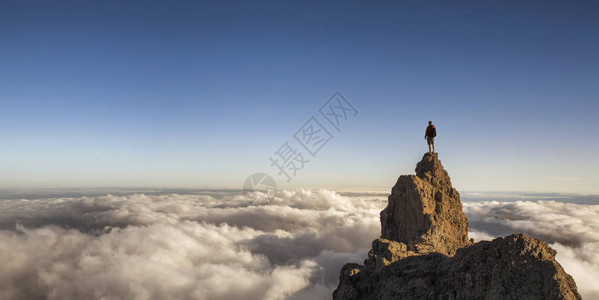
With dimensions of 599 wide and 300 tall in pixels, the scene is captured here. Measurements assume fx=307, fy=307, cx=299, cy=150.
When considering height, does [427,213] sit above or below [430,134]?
below

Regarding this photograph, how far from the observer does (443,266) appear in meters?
19.6

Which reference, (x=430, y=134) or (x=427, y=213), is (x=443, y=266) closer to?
(x=427, y=213)

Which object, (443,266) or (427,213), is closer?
(443,266)

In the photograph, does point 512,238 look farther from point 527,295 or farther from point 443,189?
point 443,189

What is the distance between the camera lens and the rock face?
15.7 metres

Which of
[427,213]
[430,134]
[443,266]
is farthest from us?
[430,134]

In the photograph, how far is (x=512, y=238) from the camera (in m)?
17.3

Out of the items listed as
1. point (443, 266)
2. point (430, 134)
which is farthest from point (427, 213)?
point (443, 266)

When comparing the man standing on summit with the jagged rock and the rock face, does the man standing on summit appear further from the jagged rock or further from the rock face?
the rock face

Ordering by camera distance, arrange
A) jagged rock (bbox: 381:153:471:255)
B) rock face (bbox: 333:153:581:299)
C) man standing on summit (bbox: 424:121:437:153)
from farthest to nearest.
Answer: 1. man standing on summit (bbox: 424:121:437:153)
2. jagged rock (bbox: 381:153:471:255)
3. rock face (bbox: 333:153:581:299)

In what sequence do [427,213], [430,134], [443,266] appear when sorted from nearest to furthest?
[443,266] < [427,213] < [430,134]

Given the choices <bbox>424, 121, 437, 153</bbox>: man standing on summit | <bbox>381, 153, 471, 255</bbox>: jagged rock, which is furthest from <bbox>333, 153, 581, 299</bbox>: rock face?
<bbox>424, 121, 437, 153</bbox>: man standing on summit

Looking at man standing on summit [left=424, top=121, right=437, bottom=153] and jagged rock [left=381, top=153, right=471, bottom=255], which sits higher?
man standing on summit [left=424, top=121, right=437, bottom=153]

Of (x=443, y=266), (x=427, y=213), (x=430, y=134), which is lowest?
(x=443, y=266)
